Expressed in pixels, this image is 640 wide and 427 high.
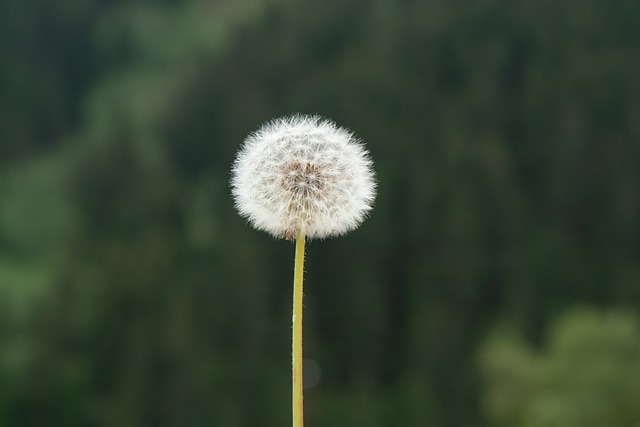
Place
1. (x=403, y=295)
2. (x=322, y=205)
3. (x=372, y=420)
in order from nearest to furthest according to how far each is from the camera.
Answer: (x=322, y=205) < (x=372, y=420) < (x=403, y=295)

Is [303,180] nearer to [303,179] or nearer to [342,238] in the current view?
[303,179]

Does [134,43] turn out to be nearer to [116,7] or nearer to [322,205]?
[116,7]

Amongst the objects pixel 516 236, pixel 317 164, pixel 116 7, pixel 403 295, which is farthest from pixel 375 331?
pixel 317 164

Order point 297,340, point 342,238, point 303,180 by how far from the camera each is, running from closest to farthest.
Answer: point 297,340
point 303,180
point 342,238

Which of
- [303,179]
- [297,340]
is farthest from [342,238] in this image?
[297,340]

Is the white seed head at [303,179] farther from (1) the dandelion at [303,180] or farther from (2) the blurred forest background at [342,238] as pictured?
(2) the blurred forest background at [342,238]

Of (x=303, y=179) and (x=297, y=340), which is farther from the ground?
(x=303, y=179)

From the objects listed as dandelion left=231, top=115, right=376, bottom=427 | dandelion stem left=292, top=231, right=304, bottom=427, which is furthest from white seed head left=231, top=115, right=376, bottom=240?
dandelion stem left=292, top=231, right=304, bottom=427
